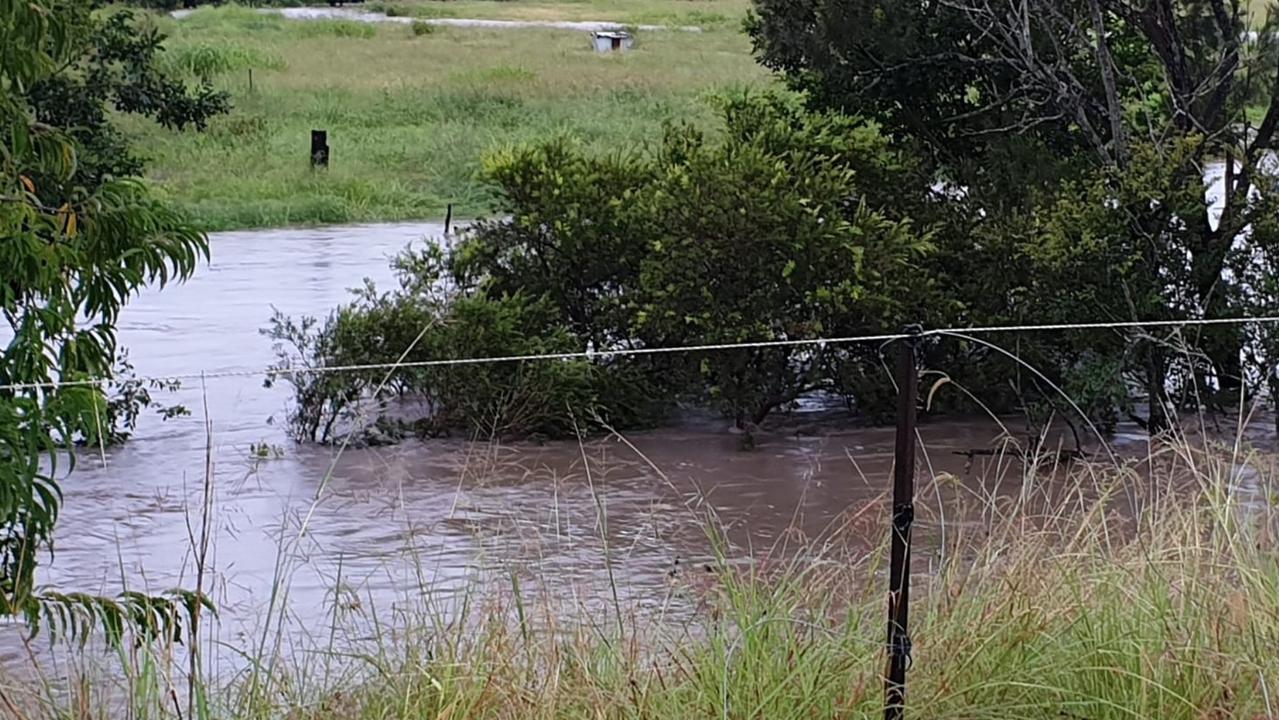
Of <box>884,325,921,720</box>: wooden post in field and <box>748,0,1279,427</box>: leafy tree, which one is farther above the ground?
<box>748,0,1279,427</box>: leafy tree

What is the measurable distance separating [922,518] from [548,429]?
4059 mm

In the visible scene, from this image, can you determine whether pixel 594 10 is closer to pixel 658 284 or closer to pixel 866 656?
pixel 658 284

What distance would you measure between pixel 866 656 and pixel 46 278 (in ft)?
7.50

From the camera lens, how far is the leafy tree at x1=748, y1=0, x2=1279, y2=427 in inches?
460

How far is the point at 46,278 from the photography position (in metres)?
4.87

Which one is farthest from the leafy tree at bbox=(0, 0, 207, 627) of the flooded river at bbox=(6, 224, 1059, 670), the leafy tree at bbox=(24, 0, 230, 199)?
the leafy tree at bbox=(24, 0, 230, 199)

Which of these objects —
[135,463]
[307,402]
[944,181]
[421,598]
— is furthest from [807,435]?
[421,598]

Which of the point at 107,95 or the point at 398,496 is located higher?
the point at 107,95

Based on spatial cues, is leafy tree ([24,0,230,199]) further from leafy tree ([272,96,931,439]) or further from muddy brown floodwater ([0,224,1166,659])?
leafy tree ([272,96,931,439])

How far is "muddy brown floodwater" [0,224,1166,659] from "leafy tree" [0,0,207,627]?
181 centimetres

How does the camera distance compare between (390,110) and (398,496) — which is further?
(390,110)

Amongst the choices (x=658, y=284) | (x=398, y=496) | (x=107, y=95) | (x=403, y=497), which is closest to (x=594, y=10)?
(x=107, y=95)

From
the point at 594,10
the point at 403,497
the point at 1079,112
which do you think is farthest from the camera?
the point at 594,10

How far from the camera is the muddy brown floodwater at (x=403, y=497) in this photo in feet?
27.5
